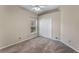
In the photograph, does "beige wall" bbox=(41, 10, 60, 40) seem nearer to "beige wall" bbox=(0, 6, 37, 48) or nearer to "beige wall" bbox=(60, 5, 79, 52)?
"beige wall" bbox=(60, 5, 79, 52)

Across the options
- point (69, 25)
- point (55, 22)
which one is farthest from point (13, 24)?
point (69, 25)

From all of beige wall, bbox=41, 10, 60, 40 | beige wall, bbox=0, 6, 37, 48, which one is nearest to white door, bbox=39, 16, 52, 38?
beige wall, bbox=41, 10, 60, 40

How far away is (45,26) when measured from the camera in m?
1.63

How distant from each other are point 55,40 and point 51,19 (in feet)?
1.39

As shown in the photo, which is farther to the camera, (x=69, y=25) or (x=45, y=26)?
(x=45, y=26)

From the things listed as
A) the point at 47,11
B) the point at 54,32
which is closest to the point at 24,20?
the point at 47,11

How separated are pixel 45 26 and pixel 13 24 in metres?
0.63

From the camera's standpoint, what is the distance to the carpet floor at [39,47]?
140 cm

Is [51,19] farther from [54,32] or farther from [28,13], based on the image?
[28,13]

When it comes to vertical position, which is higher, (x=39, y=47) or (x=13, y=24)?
(x=13, y=24)

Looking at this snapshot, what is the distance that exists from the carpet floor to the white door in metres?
0.11

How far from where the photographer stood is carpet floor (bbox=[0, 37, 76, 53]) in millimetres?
1400

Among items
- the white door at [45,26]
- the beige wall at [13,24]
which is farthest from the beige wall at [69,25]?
the beige wall at [13,24]

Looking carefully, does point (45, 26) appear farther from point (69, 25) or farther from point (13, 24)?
point (13, 24)
